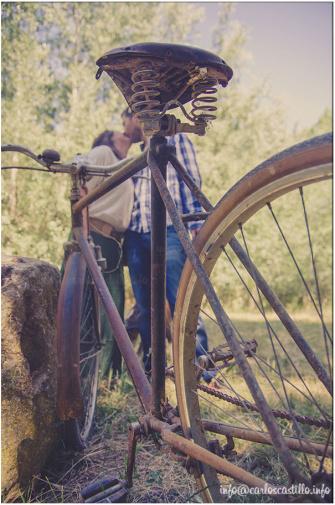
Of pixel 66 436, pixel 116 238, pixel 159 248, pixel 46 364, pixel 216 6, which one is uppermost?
pixel 216 6

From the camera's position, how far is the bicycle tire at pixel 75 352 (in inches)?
78.3

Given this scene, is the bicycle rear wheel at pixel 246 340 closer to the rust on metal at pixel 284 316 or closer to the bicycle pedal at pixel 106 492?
the rust on metal at pixel 284 316

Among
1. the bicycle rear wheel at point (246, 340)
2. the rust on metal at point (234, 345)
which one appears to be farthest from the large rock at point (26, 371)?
the rust on metal at point (234, 345)

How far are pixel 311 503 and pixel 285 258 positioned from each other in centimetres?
697

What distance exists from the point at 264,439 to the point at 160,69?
122cm

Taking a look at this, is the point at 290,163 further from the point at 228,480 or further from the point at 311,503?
the point at 228,480

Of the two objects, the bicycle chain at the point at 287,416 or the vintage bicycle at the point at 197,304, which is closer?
the vintage bicycle at the point at 197,304

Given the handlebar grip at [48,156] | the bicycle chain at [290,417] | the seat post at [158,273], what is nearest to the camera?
the bicycle chain at [290,417]

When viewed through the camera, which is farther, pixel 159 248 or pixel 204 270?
pixel 159 248

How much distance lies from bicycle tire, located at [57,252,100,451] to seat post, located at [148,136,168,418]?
0.54 metres

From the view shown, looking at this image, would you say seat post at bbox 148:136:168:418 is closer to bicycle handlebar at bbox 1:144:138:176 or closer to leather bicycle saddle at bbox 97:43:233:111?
leather bicycle saddle at bbox 97:43:233:111

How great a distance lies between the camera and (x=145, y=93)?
→ 4.70 feet

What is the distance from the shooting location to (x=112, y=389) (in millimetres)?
3117

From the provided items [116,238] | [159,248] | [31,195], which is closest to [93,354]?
[116,238]
